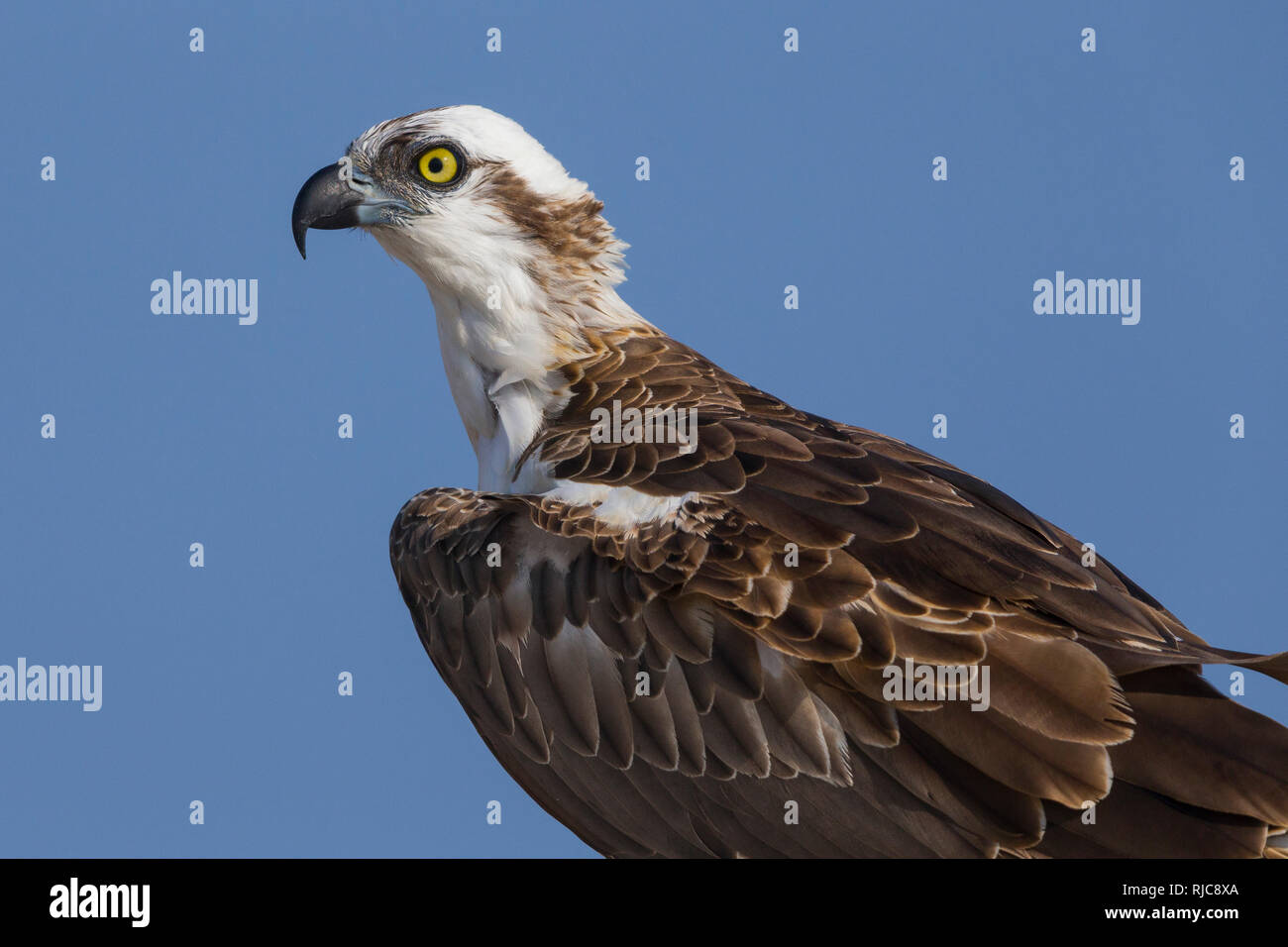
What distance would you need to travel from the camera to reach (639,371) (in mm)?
5316

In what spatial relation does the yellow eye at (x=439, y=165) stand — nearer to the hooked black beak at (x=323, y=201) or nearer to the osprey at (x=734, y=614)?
the osprey at (x=734, y=614)

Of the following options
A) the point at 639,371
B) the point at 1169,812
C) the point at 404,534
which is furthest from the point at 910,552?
the point at 404,534

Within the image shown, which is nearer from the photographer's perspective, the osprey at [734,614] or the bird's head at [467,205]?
the osprey at [734,614]

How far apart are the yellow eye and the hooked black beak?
10.8 inches

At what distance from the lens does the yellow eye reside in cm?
540

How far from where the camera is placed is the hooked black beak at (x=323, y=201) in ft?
17.9

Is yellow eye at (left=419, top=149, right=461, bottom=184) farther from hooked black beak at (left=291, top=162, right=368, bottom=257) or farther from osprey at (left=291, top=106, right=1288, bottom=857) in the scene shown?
hooked black beak at (left=291, top=162, right=368, bottom=257)

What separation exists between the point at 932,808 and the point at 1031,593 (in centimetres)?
70

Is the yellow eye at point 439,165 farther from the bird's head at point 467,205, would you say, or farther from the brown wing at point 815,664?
the brown wing at point 815,664

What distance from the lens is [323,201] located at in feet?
18.0

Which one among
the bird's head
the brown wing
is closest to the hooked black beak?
the bird's head

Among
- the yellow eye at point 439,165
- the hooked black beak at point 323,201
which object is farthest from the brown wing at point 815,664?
the hooked black beak at point 323,201

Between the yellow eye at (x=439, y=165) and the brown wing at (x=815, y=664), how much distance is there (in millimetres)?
1126

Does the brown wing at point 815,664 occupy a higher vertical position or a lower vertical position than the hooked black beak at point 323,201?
lower
